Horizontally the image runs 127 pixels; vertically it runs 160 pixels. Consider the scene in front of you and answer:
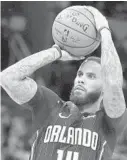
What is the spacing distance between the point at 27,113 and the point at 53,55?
302 cm

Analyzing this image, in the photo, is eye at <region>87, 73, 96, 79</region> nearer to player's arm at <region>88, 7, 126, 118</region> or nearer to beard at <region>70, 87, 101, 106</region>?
beard at <region>70, 87, 101, 106</region>

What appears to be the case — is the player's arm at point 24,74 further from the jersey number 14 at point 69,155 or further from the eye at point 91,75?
the jersey number 14 at point 69,155

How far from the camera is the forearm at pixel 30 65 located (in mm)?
3008

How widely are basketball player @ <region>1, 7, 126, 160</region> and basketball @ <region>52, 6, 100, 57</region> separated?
60mm

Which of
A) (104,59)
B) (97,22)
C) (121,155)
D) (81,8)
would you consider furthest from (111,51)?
(121,155)

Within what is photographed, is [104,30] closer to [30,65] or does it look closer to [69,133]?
[30,65]

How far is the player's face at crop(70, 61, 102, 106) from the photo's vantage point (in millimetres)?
3070

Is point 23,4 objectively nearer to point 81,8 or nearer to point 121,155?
point 121,155

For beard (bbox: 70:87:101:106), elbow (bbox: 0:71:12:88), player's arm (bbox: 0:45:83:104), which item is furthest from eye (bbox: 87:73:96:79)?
elbow (bbox: 0:71:12:88)

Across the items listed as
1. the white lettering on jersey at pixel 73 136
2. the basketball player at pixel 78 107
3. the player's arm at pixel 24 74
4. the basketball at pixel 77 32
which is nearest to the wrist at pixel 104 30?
the basketball player at pixel 78 107

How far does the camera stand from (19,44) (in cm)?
604

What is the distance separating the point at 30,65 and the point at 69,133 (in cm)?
53

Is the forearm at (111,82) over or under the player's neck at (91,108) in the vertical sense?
over

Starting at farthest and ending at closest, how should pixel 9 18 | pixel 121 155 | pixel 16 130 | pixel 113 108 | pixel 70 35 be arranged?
pixel 9 18 < pixel 16 130 < pixel 121 155 < pixel 70 35 < pixel 113 108
